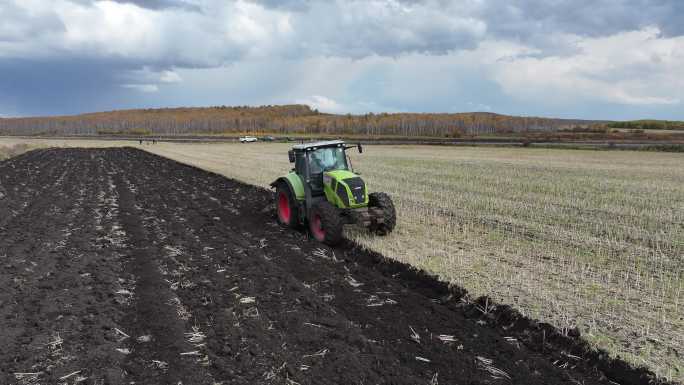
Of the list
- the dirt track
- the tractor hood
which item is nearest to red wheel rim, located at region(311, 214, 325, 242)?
the dirt track

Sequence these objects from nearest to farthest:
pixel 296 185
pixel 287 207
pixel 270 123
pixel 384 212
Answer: pixel 384 212, pixel 296 185, pixel 287 207, pixel 270 123

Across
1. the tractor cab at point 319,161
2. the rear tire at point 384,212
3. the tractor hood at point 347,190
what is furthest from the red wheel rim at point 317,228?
the rear tire at point 384,212

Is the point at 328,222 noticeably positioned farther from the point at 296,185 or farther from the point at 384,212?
the point at 296,185

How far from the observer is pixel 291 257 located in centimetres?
898

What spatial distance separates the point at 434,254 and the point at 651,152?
109 ft

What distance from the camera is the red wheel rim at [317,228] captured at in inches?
390

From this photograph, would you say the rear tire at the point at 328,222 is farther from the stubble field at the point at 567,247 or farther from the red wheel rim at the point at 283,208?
the red wheel rim at the point at 283,208

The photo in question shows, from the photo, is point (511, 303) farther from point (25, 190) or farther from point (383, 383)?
point (25, 190)

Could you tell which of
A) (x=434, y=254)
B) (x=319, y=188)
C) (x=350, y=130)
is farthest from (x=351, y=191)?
(x=350, y=130)

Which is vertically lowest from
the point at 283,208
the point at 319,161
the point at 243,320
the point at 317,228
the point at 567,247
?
the point at 243,320

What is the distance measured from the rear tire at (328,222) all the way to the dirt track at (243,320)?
26 cm

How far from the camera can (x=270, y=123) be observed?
6358 inches

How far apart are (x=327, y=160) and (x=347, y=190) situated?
1.35 metres

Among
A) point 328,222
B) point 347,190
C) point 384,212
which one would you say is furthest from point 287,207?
point 384,212
